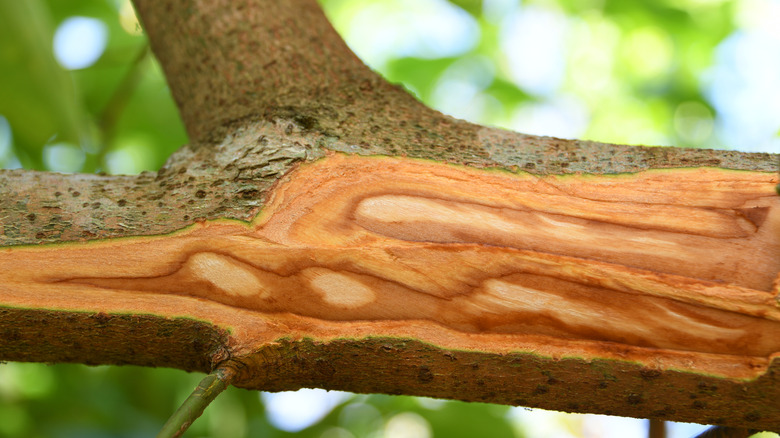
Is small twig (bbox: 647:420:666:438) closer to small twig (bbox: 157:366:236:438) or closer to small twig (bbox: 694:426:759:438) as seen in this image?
small twig (bbox: 694:426:759:438)

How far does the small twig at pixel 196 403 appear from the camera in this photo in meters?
0.56

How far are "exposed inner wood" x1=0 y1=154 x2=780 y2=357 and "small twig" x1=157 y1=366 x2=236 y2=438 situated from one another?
0.26ft

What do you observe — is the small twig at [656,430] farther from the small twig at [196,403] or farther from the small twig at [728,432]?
the small twig at [196,403]

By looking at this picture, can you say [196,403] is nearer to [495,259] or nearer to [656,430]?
[495,259]

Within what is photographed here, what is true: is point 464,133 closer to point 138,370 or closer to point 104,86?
point 138,370

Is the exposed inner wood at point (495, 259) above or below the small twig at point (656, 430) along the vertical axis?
above

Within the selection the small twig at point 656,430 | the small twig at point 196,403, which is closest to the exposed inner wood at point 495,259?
the small twig at point 196,403

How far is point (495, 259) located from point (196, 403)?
32cm

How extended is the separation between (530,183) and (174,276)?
39cm

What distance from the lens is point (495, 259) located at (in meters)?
0.68

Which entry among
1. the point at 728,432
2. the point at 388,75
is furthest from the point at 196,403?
the point at 388,75

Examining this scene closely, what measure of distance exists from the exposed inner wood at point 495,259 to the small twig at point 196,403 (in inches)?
3.2

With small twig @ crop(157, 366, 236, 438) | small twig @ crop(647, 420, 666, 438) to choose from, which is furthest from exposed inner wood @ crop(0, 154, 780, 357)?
small twig @ crop(647, 420, 666, 438)

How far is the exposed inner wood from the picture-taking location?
66 centimetres
